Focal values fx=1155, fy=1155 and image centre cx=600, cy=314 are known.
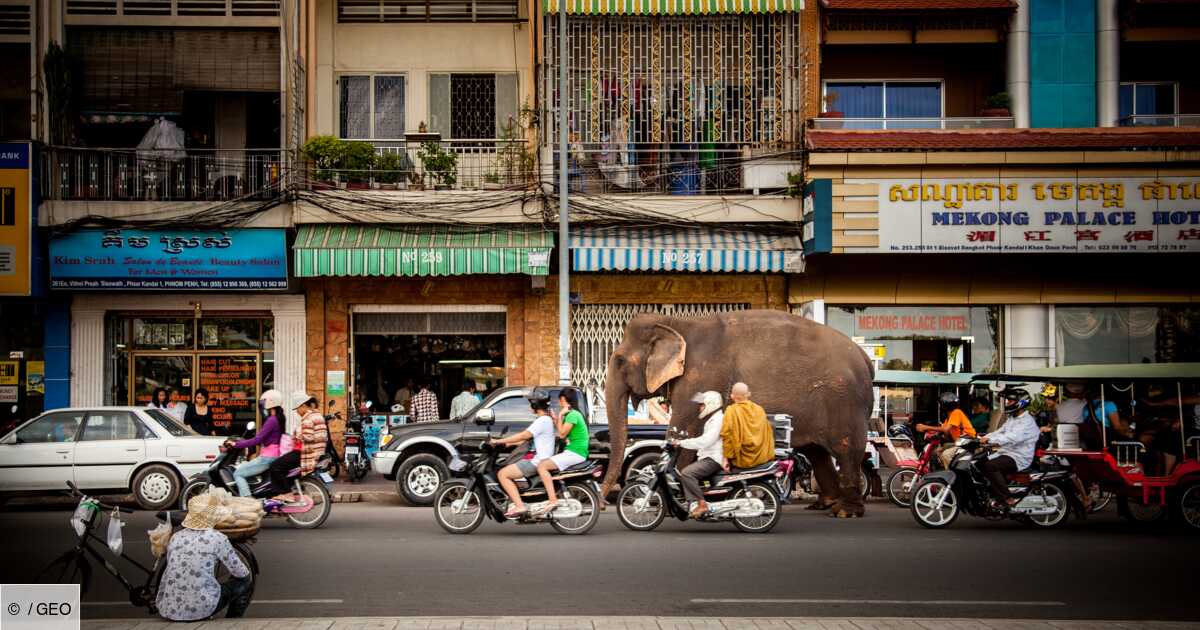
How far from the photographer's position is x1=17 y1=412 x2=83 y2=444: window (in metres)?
15.4

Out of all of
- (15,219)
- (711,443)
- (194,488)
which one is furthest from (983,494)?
(15,219)

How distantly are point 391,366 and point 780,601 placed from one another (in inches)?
563

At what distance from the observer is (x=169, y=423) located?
51.8 feet

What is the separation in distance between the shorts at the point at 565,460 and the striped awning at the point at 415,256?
8.05m

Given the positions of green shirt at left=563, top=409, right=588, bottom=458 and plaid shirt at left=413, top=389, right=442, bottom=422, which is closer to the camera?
green shirt at left=563, top=409, right=588, bottom=458

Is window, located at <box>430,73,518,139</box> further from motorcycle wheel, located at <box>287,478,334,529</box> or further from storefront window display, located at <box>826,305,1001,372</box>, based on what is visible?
motorcycle wheel, located at <box>287,478,334,529</box>

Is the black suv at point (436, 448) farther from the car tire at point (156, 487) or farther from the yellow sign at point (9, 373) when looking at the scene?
the yellow sign at point (9, 373)

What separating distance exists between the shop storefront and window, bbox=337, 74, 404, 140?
117 inches

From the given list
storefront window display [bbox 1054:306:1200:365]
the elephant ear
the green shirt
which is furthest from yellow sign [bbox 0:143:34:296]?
storefront window display [bbox 1054:306:1200:365]

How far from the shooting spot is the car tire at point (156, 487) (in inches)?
599

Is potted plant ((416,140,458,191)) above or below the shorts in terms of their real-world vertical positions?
above

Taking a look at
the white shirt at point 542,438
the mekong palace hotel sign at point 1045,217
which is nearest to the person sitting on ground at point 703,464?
the white shirt at point 542,438

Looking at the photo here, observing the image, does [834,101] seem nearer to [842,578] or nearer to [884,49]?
[884,49]

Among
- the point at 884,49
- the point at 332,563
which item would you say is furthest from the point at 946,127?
the point at 332,563
